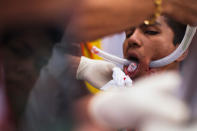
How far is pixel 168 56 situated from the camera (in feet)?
3.03

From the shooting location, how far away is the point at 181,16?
603 mm

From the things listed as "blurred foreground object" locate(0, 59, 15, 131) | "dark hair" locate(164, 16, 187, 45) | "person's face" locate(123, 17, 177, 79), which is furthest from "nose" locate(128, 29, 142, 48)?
"blurred foreground object" locate(0, 59, 15, 131)

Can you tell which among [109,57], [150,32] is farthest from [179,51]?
[109,57]

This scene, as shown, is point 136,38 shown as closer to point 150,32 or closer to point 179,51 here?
point 150,32

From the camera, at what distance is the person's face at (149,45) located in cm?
91

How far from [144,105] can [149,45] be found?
2.15 feet

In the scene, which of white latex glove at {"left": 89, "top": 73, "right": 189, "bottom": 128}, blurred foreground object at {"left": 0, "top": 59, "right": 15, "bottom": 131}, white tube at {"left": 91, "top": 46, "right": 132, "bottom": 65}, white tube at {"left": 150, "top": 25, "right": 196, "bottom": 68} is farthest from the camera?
white tube at {"left": 91, "top": 46, "right": 132, "bottom": 65}

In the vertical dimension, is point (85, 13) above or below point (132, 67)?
above

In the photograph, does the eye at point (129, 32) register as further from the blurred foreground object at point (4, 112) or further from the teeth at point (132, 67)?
the blurred foreground object at point (4, 112)

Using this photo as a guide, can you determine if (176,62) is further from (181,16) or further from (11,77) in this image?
(11,77)

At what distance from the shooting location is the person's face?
915 mm

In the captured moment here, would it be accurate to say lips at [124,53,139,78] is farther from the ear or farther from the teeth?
the ear

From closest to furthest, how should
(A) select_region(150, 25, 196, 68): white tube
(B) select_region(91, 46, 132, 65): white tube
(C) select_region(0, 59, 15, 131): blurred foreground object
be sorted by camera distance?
(C) select_region(0, 59, 15, 131): blurred foreground object → (A) select_region(150, 25, 196, 68): white tube → (B) select_region(91, 46, 132, 65): white tube

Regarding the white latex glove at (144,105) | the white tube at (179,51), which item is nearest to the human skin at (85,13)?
the white latex glove at (144,105)
